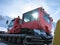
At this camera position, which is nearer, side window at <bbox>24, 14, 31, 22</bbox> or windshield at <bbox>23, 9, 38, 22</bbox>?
windshield at <bbox>23, 9, 38, 22</bbox>

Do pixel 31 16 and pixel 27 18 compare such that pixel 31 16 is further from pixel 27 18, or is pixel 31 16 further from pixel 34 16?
pixel 27 18

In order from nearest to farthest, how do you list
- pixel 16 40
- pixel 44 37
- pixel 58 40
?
1. pixel 58 40
2. pixel 44 37
3. pixel 16 40

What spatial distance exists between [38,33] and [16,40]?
277 centimetres

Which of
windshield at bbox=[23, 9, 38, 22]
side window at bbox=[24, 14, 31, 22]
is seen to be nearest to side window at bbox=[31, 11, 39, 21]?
windshield at bbox=[23, 9, 38, 22]

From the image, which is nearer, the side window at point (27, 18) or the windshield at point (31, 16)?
the windshield at point (31, 16)

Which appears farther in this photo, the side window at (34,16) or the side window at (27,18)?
the side window at (27,18)

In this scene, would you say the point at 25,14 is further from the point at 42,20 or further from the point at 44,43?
the point at 44,43

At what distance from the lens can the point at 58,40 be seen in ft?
7.86

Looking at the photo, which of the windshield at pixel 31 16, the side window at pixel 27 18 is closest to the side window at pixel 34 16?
the windshield at pixel 31 16

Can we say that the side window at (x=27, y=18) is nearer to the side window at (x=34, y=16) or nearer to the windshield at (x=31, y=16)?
the windshield at (x=31, y=16)

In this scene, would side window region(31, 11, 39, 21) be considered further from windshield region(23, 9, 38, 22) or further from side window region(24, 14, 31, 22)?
side window region(24, 14, 31, 22)

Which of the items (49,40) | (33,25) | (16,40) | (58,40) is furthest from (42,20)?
(58,40)

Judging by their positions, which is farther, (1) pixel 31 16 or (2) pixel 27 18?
(2) pixel 27 18

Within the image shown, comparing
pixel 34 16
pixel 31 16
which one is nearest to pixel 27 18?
pixel 31 16
